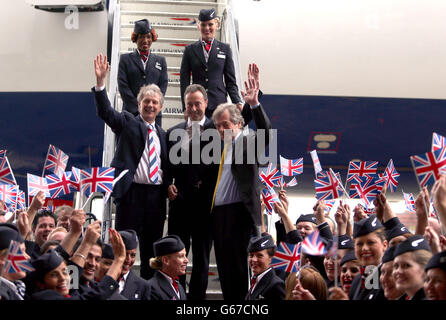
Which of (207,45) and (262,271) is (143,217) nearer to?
(262,271)

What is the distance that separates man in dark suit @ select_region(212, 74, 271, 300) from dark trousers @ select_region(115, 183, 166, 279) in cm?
47

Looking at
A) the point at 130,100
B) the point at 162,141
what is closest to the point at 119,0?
the point at 130,100

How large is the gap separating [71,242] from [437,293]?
7.12 ft

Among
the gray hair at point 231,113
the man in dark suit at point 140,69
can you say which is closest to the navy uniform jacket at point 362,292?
the gray hair at point 231,113

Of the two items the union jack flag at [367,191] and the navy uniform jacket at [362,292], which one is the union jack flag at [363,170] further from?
the navy uniform jacket at [362,292]

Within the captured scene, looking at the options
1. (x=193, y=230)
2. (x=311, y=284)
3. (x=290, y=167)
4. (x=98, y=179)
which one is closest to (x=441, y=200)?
(x=311, y=284)

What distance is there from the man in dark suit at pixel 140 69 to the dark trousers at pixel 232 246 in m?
1.70

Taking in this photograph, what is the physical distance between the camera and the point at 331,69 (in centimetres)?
894

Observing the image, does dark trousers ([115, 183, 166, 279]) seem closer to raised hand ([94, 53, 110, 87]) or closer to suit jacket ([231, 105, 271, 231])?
suit jacket ([231, 105, 271, 231])

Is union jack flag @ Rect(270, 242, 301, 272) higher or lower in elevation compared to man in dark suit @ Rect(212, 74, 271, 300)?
lower

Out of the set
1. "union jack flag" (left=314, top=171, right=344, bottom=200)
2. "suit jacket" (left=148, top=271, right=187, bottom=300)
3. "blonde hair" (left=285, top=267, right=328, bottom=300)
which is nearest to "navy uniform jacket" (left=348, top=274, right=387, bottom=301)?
"blonde hair" (left=285, top=267, right=328, bottom=300)

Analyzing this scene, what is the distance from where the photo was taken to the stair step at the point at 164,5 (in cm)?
881

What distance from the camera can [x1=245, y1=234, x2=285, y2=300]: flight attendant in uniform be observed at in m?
4.59

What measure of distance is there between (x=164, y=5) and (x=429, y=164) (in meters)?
5.71
